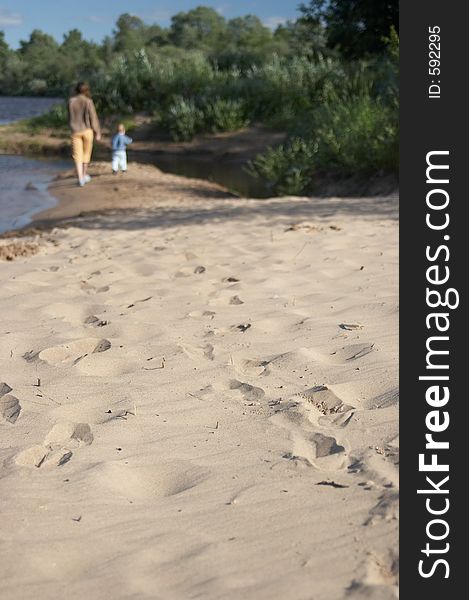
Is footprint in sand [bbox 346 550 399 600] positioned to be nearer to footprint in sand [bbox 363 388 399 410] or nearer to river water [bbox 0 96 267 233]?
footprint in sand [bbox 363 388 399 410]

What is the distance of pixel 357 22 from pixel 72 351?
23912 mm

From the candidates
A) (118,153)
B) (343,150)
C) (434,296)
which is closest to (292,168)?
(343,150)

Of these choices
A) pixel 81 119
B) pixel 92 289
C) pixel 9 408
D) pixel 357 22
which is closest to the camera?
pixel 9 408

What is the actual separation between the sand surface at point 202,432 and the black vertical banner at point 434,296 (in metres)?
0.10

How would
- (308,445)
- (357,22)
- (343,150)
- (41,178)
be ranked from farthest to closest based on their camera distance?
1. (357,22)
2. (41,178)
3. (343,150)
4. (308,445)

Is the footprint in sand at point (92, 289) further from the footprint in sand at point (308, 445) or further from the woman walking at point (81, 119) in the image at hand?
the woman walking at point (81, 119)

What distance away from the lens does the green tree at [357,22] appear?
24453 millimetres

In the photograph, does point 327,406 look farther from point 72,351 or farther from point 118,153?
point 118,153

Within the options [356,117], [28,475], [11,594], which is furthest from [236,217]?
[11,594]

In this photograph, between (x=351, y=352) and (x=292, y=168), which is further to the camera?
(x=292, y=168)

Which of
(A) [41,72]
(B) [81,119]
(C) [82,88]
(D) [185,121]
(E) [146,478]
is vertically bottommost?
(E) [146,478]

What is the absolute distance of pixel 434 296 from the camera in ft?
9.26

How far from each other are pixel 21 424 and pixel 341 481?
128 centimetres

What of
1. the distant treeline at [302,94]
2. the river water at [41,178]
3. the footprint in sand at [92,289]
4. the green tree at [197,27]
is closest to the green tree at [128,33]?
the green tree at [197,27]
